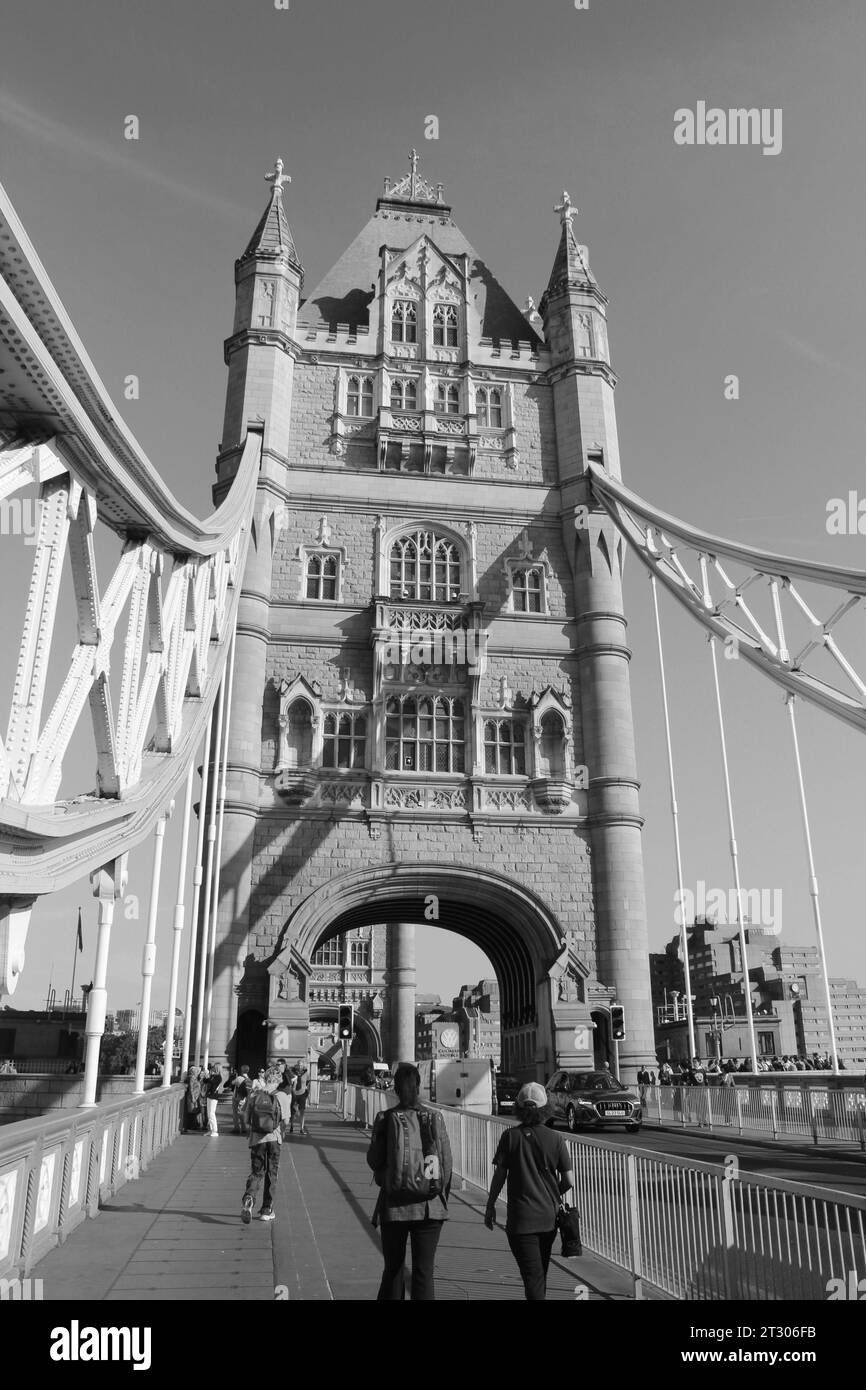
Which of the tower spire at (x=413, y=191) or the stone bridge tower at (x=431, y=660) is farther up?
the tower spire at (x=413, y=191)

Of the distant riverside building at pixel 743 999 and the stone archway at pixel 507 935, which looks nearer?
the stone archway at pixel 507 935

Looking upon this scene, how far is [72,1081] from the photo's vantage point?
23734 millimetres

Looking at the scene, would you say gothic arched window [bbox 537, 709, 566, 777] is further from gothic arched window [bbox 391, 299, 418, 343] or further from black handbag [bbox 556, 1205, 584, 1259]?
black handbag [bbox 556, 1205, 584, 1259]

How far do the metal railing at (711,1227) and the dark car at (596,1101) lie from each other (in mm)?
11363

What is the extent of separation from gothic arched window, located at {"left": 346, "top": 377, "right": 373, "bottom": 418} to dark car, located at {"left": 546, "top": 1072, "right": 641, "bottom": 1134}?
21683mm

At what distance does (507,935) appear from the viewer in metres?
31.7

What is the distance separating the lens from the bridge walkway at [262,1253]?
7109 millimetres

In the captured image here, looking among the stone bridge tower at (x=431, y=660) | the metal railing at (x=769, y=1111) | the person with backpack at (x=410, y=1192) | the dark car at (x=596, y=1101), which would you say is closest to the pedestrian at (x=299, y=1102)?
the stone bridge tower at (x=431, y=660)

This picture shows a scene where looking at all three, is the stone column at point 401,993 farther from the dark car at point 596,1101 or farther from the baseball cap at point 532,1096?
the baseball cap at point 532,1096

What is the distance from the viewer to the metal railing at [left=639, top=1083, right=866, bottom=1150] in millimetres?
19203

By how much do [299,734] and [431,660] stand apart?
4449mm
